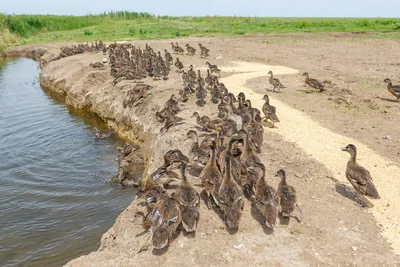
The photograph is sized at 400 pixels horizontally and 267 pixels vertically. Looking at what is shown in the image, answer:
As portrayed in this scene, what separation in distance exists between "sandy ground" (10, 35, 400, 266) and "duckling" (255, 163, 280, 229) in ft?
0.81

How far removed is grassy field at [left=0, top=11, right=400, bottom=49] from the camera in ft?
160

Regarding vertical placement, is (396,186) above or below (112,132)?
above

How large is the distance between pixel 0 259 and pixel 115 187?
13.0 ft

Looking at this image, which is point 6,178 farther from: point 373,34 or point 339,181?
point 373,34

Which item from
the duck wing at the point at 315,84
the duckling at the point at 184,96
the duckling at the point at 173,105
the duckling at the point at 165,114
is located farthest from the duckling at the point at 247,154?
the duck wing at the point at 315,84

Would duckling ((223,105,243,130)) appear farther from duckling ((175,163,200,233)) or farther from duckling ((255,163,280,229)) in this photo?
duckling ((175,163,200,233))

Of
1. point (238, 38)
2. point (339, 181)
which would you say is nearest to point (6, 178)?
point (339, 181)

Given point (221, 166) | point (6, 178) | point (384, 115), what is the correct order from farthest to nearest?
point (384, 115) → point (6, 178) → point (221, 166)

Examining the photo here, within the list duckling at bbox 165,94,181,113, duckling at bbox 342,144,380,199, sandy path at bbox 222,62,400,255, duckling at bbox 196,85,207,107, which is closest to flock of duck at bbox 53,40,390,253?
duckling at bbox 342,144,380,199

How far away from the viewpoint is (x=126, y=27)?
199 feet

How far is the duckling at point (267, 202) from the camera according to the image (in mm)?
6824

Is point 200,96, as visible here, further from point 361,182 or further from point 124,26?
point 124,26

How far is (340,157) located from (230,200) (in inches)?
193

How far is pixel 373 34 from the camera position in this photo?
131 ft
